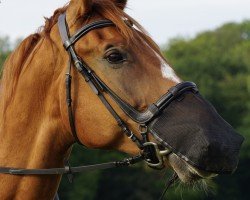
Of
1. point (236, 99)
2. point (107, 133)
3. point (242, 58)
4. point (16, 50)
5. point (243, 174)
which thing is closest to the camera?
point (107, 133)

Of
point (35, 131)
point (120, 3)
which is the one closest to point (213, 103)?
point (120, 3)

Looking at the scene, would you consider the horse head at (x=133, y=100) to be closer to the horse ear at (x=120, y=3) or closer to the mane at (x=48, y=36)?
the mane at (x=48, y=36)

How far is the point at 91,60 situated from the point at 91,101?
13.2 inches

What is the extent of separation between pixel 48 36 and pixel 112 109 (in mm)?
912

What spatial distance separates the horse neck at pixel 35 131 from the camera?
553 centimetres

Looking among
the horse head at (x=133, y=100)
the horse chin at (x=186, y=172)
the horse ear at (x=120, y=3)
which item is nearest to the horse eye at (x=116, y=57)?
the horse head at (x=133, y=100)

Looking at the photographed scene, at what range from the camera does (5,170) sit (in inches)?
217

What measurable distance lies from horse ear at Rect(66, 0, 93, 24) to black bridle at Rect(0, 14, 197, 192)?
6cm

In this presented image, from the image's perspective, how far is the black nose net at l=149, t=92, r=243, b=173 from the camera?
16.3 ft

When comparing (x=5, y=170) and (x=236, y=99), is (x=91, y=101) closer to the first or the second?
(x=5, y=170)

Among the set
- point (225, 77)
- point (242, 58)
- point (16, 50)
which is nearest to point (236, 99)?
point (225, 77)

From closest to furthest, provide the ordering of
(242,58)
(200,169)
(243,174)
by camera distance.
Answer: (200,169) < (243,174) < (242,58)

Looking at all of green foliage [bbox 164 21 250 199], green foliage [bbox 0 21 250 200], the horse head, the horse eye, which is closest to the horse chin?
the horse head

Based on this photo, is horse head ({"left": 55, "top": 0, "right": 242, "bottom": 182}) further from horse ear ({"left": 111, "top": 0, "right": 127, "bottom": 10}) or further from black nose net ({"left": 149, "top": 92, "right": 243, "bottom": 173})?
horse ear ({"left": 111, "top": 0, "right": 127, "bottom": 10})
